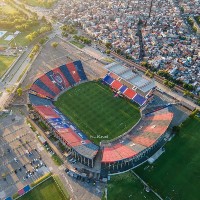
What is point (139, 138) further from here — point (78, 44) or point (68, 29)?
point (68, 29)

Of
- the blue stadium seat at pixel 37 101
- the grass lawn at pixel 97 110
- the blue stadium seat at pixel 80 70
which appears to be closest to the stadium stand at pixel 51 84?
the grass lawn at pixel 97 110

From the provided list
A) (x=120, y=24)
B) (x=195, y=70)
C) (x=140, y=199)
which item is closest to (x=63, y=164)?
(x=140, y=199)

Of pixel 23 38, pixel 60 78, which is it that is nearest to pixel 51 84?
pixel 60 78

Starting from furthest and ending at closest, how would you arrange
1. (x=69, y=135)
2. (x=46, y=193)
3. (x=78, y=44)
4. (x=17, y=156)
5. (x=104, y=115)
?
(x=78, y=44) < (x=104, y=115) < (x=69, y=135) < (x=17, y=156) < (x=46, y=193)

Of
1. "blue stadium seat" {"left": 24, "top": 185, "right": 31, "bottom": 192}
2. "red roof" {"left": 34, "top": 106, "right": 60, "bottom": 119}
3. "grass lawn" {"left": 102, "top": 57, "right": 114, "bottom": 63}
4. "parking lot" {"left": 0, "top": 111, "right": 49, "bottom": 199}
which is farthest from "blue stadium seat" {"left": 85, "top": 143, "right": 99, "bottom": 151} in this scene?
"grass lawn" {"left": 102, "top": 57, "right": 114, "bottom": 63}

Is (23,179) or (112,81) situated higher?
(112,81)

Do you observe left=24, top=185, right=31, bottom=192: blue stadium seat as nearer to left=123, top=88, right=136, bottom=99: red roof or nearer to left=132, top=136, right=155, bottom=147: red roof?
left=132, top=136, right=155, bottom=147: red roof

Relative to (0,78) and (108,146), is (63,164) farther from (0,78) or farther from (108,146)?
(0,78)
